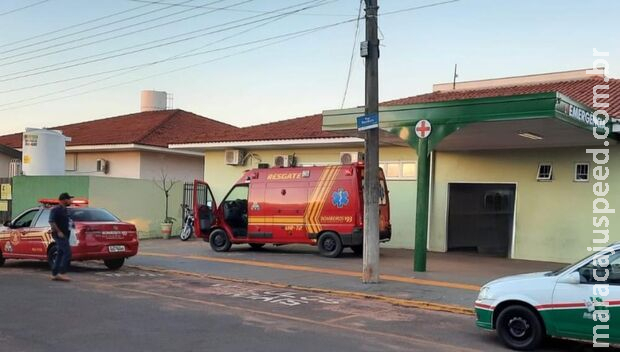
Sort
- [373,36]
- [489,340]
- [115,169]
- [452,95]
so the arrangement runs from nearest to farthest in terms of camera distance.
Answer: [489,340] → [373,36] → [452,95] → [115,169]

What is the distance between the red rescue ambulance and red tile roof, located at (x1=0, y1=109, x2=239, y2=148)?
6659 millimetres

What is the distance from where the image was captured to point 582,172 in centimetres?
1681

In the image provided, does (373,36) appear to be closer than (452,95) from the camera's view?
Yes

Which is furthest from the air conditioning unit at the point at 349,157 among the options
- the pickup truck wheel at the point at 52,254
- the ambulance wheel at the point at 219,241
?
the pickup truck wheel at the point at 52,254

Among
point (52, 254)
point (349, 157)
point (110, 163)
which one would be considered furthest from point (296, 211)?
point (110, 163)

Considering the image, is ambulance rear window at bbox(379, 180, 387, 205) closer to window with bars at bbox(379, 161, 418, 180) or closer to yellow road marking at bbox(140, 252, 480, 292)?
window with bars at bbox(379, 161, 418, 180)

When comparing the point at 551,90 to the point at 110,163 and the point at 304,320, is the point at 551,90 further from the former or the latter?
the point at 110,163

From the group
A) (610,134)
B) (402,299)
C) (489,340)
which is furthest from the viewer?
(610,134)

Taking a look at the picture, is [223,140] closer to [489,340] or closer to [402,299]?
[402,299]

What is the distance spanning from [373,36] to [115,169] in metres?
18.8

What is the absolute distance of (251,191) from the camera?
18.5 meters

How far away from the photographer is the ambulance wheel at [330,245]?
16922 millimetres

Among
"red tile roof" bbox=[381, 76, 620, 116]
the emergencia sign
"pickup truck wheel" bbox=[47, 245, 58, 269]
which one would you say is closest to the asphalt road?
"pickup truck wheel" bbox=[47, 245, 58, 269]

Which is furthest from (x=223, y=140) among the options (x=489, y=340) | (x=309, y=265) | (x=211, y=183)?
(x=489, y=340)
